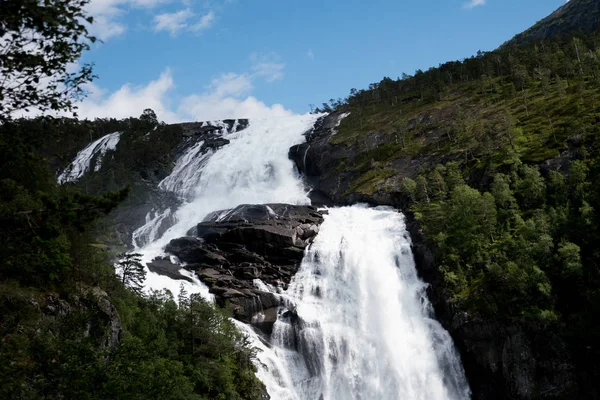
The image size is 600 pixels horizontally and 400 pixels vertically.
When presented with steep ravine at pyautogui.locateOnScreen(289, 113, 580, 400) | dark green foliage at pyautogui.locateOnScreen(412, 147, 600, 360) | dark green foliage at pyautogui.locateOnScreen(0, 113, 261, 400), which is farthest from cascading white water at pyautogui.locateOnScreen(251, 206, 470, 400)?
dark green foliage at pyautogui.locateOnScreen(0, 113, 261, 400)

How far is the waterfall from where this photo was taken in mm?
38719

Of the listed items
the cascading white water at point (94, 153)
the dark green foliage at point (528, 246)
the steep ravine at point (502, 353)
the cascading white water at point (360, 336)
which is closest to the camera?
the steep ravine at point (502, 353)

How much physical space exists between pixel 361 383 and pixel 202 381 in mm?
14818

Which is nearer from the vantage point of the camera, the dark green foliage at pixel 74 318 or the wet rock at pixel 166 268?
the dark green foliage at pixel 74 318

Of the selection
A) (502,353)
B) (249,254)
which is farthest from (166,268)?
(502,353)

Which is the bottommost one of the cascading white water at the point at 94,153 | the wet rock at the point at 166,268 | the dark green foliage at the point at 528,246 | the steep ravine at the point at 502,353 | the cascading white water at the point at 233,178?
the steep ravine at the point at 502,353

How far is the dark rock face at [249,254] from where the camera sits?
44.4 m

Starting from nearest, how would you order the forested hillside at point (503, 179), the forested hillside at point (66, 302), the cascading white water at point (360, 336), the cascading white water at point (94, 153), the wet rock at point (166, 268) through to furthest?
the forested hillside at point (66, 302)
the forested hillside at point (503, 179)
the cascading white water at point (360, 336)
the wet rock at point (166, 268)
the cascading white water at point (94, 153)

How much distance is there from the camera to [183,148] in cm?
11681

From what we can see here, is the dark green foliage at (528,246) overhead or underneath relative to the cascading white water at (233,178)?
underneath

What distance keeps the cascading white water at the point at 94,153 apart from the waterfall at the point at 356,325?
6114 centimetres

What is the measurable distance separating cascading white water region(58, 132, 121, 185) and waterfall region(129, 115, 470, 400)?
201 ft

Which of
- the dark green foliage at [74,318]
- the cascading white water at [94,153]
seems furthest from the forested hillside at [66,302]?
the cascading white water at [94,153]

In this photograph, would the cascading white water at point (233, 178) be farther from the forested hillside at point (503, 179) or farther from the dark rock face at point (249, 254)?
the dark rock face at point (249, 254)
